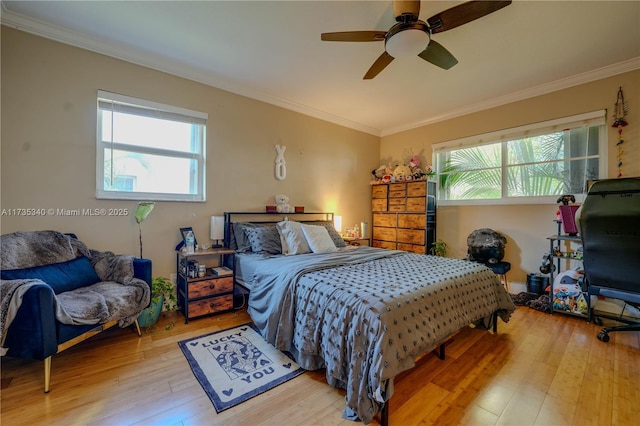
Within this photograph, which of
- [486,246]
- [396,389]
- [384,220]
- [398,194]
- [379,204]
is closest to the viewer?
[396,389]

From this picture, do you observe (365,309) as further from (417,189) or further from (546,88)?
(546,88)

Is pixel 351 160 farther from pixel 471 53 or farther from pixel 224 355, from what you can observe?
pixel 224 355

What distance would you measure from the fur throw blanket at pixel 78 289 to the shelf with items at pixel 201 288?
0.42 metres

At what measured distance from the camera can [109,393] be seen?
1609 mm

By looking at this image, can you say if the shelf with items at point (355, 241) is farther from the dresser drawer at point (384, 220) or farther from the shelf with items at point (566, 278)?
the shelf with items at point (566, 278)

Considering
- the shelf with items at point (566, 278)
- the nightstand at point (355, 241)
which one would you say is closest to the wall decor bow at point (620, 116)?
the shelf with items at point (566, 278)

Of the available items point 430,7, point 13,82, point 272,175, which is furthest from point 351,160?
point 13,82

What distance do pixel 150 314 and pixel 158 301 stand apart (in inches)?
5.0

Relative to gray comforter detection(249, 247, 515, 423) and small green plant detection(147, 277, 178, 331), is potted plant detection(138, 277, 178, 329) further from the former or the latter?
gray comforter detection(249, 247, 515, 423)

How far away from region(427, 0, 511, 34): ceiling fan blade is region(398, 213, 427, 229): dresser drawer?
9.11 feet

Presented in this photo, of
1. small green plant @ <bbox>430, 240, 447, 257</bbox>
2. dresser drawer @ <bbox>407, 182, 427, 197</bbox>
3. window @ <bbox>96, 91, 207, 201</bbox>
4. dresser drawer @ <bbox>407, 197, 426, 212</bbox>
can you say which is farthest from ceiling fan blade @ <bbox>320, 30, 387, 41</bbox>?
small green plant @ <bbox>430, 240, 447, 257</bbox>

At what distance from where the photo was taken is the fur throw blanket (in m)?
1.55

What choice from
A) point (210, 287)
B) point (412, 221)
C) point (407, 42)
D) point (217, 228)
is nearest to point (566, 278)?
point (412, 221)

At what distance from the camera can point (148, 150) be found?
290 centimetres
